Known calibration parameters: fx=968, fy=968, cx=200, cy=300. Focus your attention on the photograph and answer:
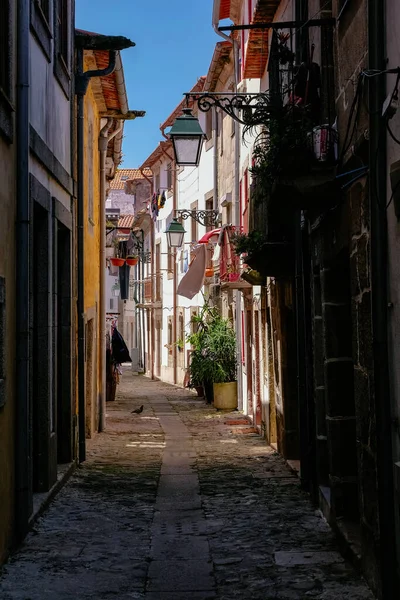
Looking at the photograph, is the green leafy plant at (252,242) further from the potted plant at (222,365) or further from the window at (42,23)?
the potted plant at (222,365)

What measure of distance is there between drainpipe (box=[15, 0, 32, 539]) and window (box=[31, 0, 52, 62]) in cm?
107

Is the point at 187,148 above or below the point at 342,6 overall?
above

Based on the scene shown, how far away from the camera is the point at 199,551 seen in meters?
7.69

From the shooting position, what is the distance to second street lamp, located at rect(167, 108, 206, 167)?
12500 mm

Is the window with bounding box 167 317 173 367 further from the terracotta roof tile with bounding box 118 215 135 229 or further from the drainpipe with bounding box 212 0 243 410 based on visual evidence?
the drainpipe with bounding box 212 0 243 410

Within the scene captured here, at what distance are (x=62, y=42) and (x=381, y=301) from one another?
23.6ft

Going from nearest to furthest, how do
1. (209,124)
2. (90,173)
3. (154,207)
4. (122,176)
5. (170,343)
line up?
(90,173)
(209,124)
(170,343)
(154,207)
(122,176)

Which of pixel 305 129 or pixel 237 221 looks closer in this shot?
pixel 305 129

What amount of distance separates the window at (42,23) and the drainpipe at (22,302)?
1068mm

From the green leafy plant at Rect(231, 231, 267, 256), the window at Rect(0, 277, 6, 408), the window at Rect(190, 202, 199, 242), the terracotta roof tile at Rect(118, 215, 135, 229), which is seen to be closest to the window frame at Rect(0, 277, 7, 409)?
the window at Rect(0, 277, 6, 408)

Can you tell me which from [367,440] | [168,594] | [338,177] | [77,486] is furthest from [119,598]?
[77,486]

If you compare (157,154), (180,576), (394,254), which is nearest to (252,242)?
(180,576)

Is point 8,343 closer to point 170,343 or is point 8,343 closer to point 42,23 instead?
point 42,23

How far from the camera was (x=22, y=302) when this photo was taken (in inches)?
305
